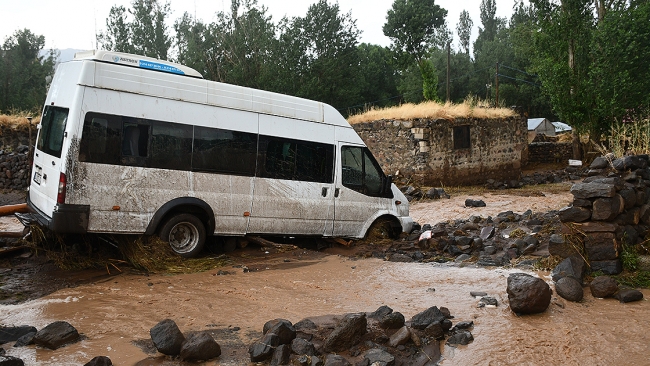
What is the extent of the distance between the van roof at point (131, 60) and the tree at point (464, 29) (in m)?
85.6

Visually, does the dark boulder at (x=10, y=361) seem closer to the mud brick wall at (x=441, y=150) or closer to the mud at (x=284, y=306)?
the mud at (x=284, y=306)

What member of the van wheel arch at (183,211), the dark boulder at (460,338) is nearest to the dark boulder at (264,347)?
the dark boulder at (460,338)

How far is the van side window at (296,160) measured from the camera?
29.3ft

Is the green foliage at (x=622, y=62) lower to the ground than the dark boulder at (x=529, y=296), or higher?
higher

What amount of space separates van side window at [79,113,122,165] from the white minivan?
13mm

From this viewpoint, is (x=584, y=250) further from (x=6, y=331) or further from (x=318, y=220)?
(x=6, y=331)

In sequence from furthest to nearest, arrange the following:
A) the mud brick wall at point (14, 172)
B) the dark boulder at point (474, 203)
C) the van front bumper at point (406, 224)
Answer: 1. the mud brick wall at point (14, 172)
2. the dark boulder at point (474, 203)
3. the van front bumper at point (406, 224)

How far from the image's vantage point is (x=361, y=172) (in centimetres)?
1000

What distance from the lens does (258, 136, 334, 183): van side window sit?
8938mm

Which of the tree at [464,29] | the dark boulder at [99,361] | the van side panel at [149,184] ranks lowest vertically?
the dark boulder at [99,361]

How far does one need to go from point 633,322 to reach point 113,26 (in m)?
57.2

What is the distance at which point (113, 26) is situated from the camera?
54844 millimetres

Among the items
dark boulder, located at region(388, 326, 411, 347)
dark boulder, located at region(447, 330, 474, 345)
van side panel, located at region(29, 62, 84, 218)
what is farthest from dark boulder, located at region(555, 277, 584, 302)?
van side panel, located at region(29, 62, 84, 218)

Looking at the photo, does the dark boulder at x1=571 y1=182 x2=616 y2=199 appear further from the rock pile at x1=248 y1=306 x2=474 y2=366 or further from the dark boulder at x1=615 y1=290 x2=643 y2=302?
the rock pile at x1=248 y1=306 x2=474 y2=366
